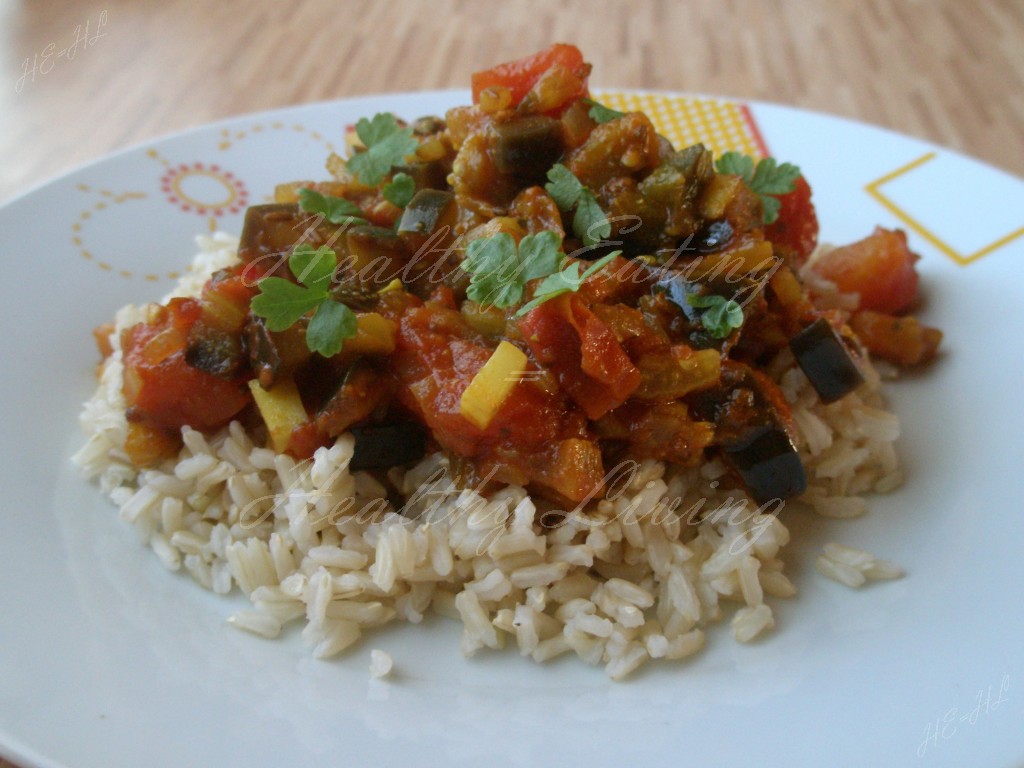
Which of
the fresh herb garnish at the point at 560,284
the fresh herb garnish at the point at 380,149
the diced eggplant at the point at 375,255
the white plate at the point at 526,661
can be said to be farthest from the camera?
the fresh herb garnish at the point at 380,149

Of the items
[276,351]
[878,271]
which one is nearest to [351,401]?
[276,351]

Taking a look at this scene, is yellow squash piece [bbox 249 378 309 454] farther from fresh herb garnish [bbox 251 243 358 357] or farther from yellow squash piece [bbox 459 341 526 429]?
yellow squash piece [bbox 459 341 526 429]

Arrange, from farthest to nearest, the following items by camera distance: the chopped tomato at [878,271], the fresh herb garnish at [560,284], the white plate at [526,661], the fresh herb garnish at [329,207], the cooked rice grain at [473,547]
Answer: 1. the chopped tomato at [878,271]
2. the fresh herb garnish at [329,207]
3. the cooked rice grain at [473,547]
4. the fresh herb garnish at [560,284]
5. the white plate at [526,661]

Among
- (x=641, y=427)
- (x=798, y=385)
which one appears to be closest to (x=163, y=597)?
(x=641, y=427)

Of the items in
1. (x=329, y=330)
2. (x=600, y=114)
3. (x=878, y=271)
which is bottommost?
(x=878, y=271)

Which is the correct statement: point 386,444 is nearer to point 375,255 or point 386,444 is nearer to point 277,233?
point 375,255

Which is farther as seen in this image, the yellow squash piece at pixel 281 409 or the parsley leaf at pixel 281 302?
the yellow squash piece at pixel 281 409

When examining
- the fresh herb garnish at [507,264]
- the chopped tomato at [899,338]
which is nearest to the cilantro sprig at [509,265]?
the fresh herb garnish at [507,264]

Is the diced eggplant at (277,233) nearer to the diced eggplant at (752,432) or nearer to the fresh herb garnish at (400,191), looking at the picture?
the fresh herb garnish at (400,191)
